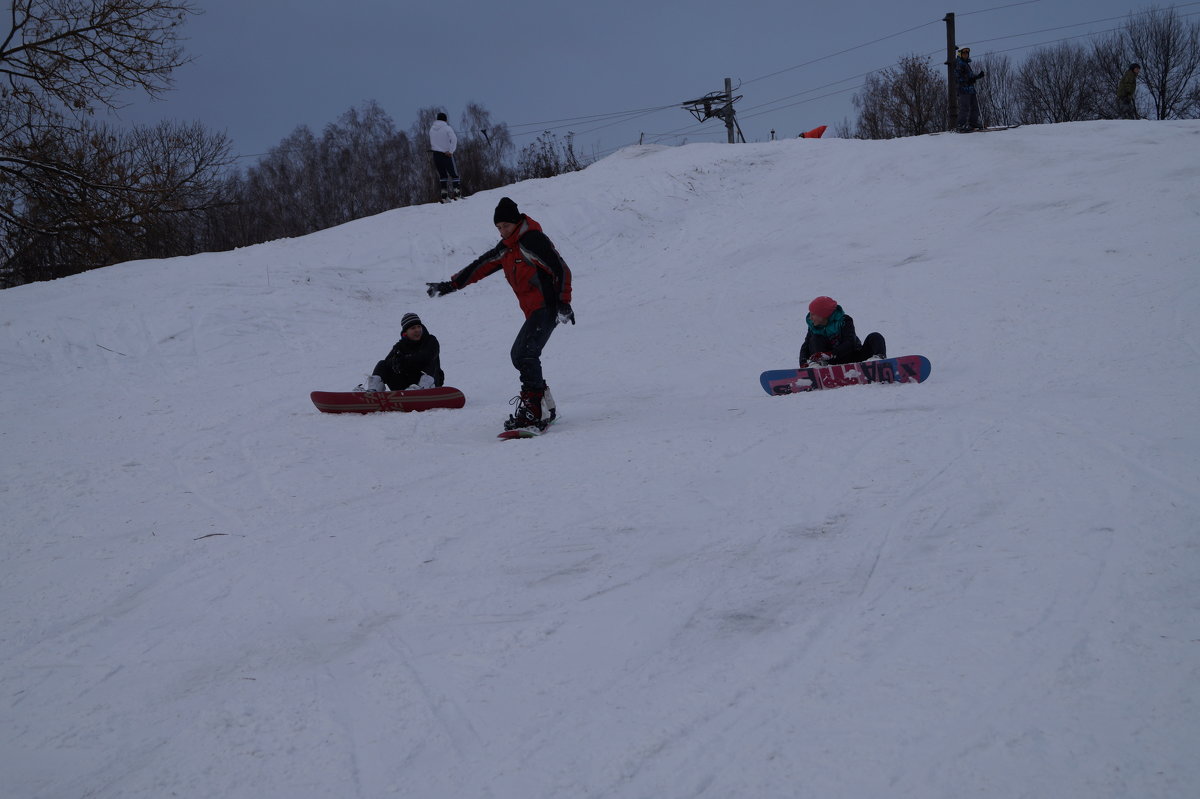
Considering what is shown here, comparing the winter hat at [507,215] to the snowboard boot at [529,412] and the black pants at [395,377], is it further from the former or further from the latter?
the black pants at [395,377]

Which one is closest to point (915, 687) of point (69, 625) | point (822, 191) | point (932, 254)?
point (69, 625)

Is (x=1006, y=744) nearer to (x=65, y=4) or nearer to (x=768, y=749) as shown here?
(x=768, y=749)

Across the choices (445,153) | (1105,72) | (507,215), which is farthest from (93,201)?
(1105,72)

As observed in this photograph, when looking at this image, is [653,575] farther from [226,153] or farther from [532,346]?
[226,153]

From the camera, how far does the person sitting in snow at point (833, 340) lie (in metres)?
7.20

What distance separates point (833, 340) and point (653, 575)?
4546 mm

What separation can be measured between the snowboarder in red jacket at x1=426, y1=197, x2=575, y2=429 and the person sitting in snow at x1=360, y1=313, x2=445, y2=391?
5.15 ft

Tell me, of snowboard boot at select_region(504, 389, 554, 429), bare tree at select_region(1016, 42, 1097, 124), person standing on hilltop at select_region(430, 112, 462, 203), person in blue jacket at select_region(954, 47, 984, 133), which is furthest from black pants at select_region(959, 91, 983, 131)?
bare tree at select_region(1016, 42, 1097, 124)

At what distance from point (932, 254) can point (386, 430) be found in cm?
887

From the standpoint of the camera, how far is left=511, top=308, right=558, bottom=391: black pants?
241 inches

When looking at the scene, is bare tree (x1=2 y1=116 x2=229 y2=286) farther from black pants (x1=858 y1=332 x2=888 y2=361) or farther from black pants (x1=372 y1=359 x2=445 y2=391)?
black pants (x1=858 y1=332 x2=888 y2=361)

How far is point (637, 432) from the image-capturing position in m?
5.88

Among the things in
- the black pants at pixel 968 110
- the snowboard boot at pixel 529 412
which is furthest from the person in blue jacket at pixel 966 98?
the snowboard boot at pixel 529 412

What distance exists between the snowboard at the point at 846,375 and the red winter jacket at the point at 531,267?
86.4 inches
